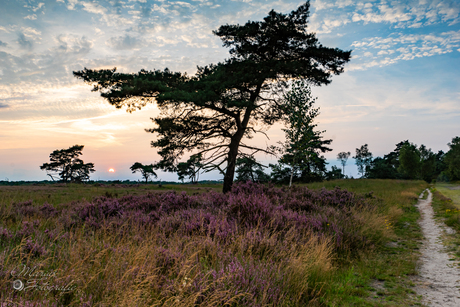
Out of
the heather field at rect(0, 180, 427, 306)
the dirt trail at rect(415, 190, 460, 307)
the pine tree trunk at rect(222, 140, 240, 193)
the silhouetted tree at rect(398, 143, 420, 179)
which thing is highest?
the silhouetted tree at rect(398, 143, 420, 179)

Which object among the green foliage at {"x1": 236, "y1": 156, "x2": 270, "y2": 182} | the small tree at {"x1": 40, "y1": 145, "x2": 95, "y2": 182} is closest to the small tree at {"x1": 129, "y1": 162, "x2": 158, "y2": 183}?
the small tree at {"x1": 40, "y1": 145, "x2": 95, "y2": 182}

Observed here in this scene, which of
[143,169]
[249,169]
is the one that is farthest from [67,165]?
[249,169]

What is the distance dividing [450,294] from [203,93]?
1036cm

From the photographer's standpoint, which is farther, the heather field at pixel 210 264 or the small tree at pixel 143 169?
the small tree at pixel 143 169

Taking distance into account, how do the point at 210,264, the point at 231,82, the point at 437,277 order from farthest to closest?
the point at 231,82 < the point at 437,277 < the point at 210,264

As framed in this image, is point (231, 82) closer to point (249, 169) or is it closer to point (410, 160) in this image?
point (249, 169)

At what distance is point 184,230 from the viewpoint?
5.60 m

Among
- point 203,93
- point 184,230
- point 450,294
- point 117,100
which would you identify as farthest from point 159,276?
point 117,100

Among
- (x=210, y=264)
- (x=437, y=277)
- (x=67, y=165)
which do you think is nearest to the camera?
(x=210, y=264)

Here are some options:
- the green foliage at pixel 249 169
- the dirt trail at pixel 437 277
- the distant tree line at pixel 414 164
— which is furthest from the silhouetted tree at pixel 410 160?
the dirt trail at pixel 437 277

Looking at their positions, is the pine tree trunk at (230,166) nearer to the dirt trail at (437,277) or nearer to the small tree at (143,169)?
the dirt trail at (437,277)

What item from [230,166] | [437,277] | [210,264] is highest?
[230,166]

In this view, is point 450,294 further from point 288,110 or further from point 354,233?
point 288,110

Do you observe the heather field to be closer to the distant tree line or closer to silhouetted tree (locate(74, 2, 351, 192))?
silhouetted tree (locate(74, 2, 351, 192))
